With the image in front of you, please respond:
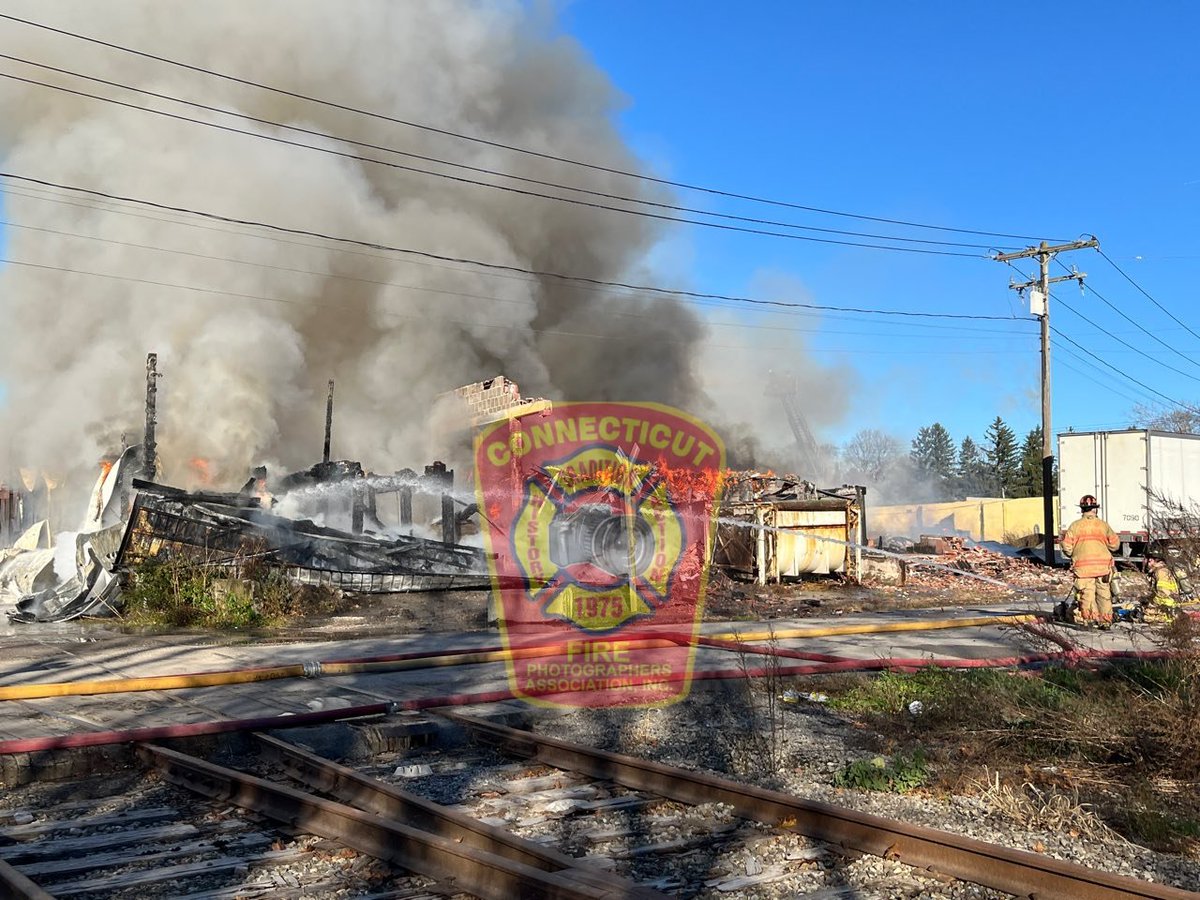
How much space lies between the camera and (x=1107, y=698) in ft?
17.3

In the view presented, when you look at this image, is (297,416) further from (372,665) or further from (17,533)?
(372,665)

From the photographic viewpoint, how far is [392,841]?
11.6 ft

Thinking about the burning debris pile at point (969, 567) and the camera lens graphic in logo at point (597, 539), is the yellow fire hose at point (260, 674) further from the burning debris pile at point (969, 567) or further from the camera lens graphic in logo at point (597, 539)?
the burning debris pile at point (969, 567)

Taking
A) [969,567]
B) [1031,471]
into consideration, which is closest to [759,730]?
[969,567]

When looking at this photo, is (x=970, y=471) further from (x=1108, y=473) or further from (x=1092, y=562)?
(x=1092, y=562)

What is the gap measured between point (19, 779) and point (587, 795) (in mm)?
2724

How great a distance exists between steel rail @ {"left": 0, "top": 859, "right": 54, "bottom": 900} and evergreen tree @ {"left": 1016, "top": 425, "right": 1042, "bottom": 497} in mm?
52585

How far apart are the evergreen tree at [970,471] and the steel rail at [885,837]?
71.2 metres

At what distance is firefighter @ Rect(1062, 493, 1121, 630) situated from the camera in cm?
884

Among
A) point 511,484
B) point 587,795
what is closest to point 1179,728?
point 587,795

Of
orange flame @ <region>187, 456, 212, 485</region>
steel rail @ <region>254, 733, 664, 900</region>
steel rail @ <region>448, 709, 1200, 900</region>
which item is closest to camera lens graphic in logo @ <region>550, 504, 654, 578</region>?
steel rail @ <region>254, 733, 664, 900</region>

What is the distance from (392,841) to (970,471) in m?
85.6
